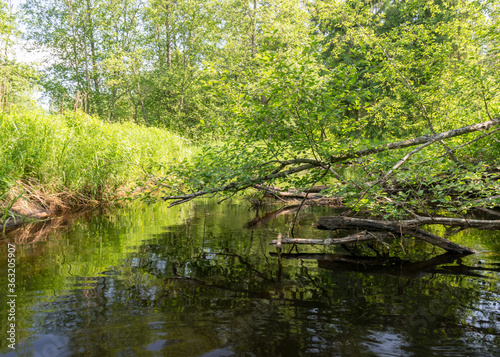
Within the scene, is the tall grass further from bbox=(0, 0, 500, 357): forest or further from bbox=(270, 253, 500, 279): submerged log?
bbox=(270, 253, 500, 279): submerged log

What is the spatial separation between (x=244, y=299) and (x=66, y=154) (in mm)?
6838

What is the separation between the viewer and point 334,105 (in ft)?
14.1

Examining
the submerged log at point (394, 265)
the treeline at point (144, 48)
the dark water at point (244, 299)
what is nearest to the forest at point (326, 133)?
the submerged log at point (394, 265)

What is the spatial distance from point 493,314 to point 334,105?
299 centimetres

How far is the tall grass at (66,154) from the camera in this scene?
682cm

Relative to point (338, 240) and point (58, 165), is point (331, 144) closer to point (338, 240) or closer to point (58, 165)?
point (338, 240)

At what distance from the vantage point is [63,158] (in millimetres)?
7828

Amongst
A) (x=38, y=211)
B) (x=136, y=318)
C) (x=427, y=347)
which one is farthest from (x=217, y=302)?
(x=38, y=211)

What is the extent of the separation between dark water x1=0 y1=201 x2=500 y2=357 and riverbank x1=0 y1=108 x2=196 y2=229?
1.41m

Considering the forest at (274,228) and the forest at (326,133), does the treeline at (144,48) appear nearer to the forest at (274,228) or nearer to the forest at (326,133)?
the forest at (326,133)

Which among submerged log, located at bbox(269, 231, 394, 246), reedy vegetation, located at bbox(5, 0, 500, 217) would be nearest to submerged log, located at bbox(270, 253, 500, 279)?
submerged log, located at bbox(269, 231, 394, 246)

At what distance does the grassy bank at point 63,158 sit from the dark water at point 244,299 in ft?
5.76

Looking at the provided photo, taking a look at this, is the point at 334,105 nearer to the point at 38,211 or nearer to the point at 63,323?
the point at 63,323

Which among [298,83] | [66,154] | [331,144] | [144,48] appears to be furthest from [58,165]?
[144,48]
